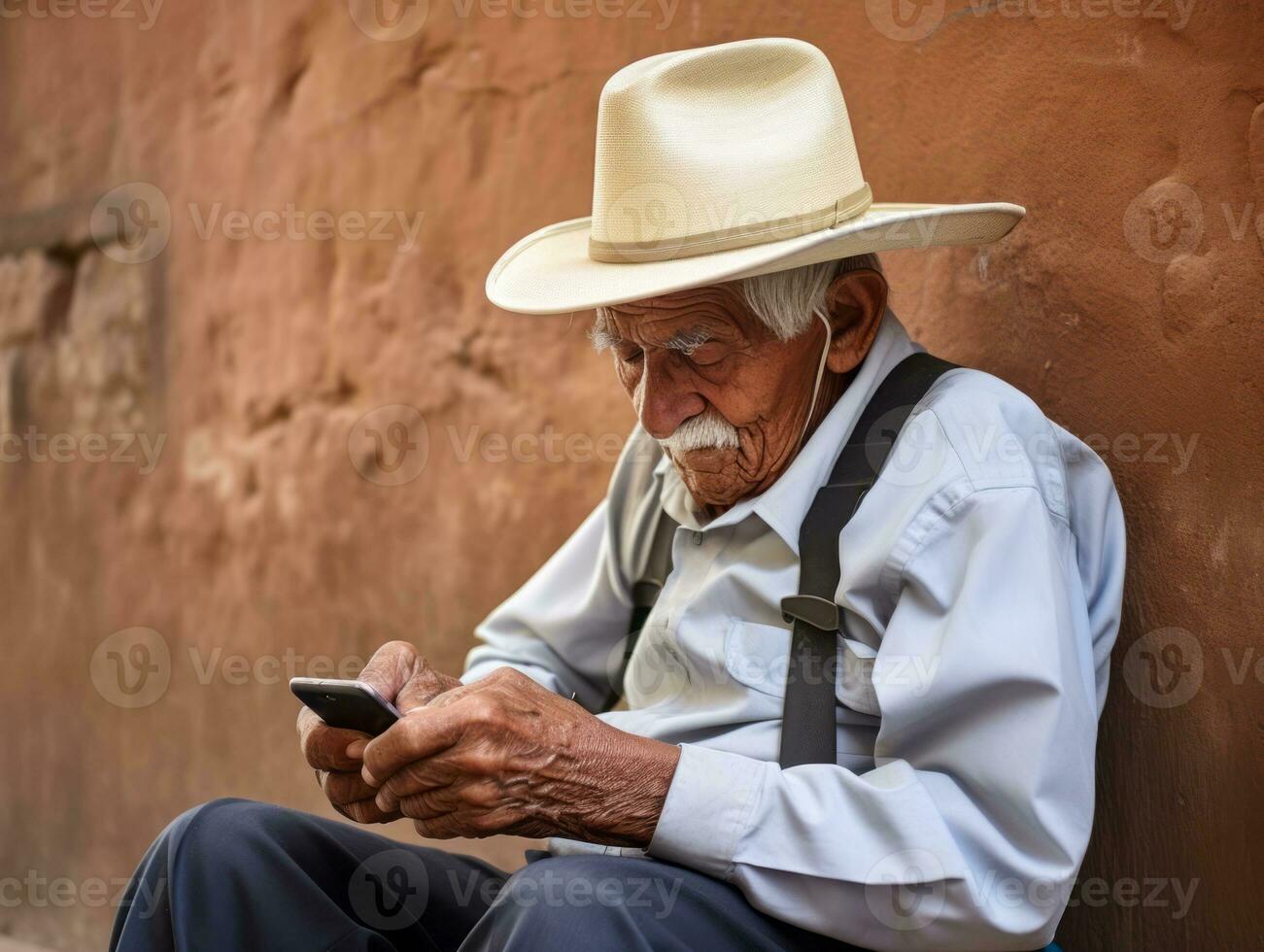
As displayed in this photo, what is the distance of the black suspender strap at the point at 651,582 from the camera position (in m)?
2.29

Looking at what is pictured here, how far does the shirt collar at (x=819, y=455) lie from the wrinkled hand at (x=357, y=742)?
1.66 ft

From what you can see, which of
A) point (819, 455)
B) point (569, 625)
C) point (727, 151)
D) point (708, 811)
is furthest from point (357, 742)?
point (727, 151)

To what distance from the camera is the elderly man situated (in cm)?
154

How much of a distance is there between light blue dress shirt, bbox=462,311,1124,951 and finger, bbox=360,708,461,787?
0.28 m

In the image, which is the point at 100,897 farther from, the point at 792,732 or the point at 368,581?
the point at 792,732

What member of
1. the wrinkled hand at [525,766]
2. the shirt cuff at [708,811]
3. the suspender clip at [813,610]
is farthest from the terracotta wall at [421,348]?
the wrinkled hand at [525,766]

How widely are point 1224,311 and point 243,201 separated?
9.41 feet

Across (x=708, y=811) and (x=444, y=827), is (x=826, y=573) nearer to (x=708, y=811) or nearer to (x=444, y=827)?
(x=708, y=811)

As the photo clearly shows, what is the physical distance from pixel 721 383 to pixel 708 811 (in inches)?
25.6

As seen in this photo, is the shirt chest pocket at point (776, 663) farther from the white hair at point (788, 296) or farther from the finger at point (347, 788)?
the finger at point (347, 788)

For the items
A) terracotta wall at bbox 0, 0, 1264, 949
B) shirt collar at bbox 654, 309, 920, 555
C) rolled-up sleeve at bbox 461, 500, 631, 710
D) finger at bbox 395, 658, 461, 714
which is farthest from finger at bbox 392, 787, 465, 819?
terracotta wall at bbox 0, 0, 1264, 949

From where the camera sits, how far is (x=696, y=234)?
1.88 metres

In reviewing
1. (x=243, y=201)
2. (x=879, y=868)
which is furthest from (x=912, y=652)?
(x=243, y=201)

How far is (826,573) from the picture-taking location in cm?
181
